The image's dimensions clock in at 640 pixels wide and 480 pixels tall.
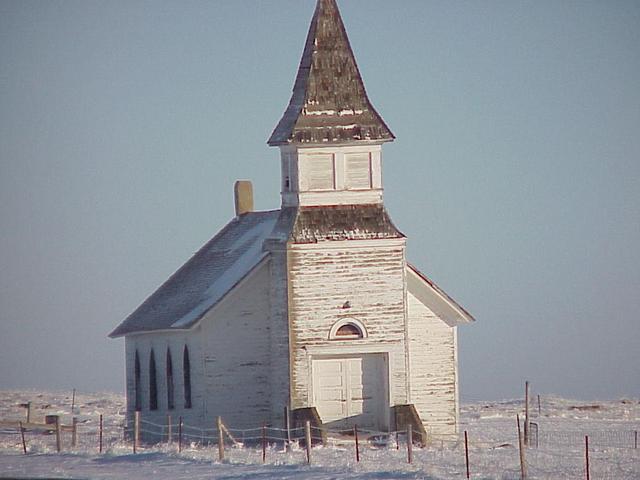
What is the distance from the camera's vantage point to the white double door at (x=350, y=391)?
44.3 metres

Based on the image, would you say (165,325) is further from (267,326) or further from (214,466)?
(214,466)

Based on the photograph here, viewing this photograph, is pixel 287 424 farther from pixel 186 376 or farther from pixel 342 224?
pixel 342 224

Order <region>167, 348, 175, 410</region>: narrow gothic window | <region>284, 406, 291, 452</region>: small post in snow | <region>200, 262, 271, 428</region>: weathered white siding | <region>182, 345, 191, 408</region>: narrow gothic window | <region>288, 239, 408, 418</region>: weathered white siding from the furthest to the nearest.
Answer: <region>167, 348, 175, 410</region>: narrow gothic window, <region>182, 345, 191, 408</region>: narrow gothic window, <region>200, 262, 271, 428</region>: weathered white siding, <region>288, 239, 408, 418</region>: weathered white siding, <region>284, 406, 291, 452</region>: small post in snow

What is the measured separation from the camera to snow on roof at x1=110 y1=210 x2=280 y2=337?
4650 centimetres

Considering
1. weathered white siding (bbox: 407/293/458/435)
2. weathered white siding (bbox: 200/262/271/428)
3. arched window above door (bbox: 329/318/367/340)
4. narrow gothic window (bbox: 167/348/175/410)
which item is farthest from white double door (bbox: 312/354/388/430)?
narrow gothic window (bbox: 167/348/175/410)

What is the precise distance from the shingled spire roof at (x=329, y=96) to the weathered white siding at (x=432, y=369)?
4.83 meters

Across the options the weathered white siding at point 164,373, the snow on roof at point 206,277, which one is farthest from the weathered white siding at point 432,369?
the weathered white siding at point 164,373

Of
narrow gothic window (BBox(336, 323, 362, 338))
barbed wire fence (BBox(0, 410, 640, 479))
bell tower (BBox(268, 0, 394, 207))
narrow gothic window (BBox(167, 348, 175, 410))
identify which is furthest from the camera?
narrow gothic window (BBox(167, 348, 175, 410))

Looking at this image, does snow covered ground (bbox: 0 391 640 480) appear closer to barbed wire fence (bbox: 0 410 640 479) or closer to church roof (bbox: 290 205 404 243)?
barbed wire fence (bbox: 0 410 640 479)

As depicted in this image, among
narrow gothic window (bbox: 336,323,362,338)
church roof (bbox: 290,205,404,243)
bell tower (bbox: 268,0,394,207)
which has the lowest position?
narrow gothic window (bbox: 336,323,362,338)

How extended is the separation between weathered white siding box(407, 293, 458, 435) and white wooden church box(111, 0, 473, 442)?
0.16 feet

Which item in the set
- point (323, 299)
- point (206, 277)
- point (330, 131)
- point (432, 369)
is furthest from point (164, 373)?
point (330, 131)

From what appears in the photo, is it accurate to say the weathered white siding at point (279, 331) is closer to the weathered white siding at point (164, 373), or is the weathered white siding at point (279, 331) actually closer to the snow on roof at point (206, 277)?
the snow on roof at point (206, 277)

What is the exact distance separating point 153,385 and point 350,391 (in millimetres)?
7569
